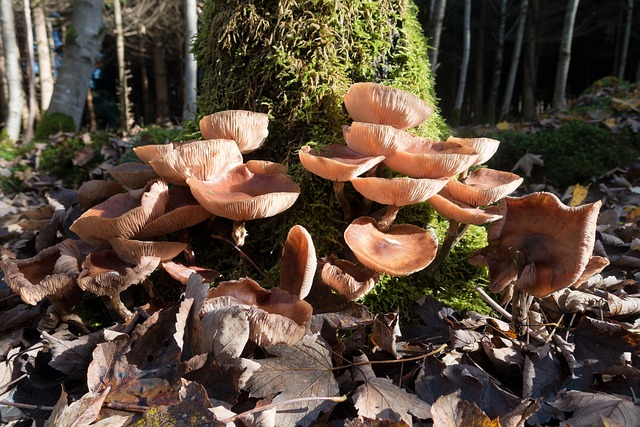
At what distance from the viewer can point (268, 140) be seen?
2479 millimetres

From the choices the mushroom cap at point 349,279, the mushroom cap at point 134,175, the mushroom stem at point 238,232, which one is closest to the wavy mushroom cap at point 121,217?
the mushroom cap at point 134,175

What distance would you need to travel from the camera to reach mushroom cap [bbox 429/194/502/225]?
6.12 feet

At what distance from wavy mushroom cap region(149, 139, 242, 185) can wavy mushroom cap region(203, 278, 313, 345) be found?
1.98ft

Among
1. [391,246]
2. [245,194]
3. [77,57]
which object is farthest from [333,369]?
[77,57]

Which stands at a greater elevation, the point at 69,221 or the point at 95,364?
the point at 69,221

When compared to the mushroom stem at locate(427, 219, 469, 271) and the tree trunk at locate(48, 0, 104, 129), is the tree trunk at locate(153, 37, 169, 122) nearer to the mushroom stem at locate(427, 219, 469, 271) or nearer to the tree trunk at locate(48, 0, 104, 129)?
the tree trunk at locate(48, 0, 104, 129)

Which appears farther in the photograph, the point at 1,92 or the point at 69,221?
the point at 1,92

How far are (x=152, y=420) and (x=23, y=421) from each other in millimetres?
569

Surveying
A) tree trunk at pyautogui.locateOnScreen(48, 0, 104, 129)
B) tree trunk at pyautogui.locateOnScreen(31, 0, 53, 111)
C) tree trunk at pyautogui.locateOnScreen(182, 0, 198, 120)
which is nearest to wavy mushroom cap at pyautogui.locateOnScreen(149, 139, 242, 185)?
tree trunk at pyautogui.locateOnScreen(182, 0, 198, 120)

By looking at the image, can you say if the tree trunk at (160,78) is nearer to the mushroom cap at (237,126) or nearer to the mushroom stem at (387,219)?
the mushroom cap at (237,126)

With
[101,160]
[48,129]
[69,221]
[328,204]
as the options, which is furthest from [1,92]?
[328,204]

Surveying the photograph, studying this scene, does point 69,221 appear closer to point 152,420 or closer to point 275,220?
point 275,220

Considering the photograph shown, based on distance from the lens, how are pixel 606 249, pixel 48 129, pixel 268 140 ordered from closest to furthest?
pixel 268 140 < pixel 606 249 < pixel 48 129

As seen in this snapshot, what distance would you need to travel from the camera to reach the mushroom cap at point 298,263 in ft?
5.52
